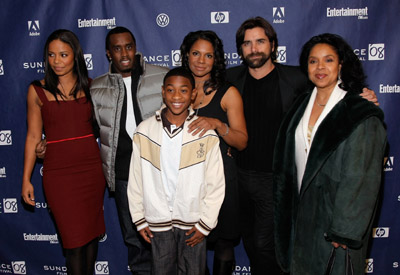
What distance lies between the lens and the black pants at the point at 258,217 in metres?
2.33

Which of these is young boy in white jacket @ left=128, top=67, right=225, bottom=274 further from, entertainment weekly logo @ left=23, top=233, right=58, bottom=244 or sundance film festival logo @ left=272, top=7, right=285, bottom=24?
entertainment weekly logo @ left=23, top=233, right=58, bottom=244

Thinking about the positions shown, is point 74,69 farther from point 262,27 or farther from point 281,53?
point 281,53

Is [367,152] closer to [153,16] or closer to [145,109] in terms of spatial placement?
[145,109]

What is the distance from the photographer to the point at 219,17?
9.53 feet

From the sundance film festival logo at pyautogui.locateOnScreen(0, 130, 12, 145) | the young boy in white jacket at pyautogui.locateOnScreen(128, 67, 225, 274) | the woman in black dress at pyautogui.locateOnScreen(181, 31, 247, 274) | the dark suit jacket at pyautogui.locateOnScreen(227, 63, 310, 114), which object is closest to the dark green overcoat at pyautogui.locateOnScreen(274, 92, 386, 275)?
the dark suit jacket at pyautogui.locateOnScreen(227, 63, 310, 114)

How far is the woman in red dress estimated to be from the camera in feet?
7.48

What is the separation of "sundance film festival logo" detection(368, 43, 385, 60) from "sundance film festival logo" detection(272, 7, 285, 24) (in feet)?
2.55

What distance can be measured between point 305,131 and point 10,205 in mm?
2813

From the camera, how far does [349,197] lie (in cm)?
169

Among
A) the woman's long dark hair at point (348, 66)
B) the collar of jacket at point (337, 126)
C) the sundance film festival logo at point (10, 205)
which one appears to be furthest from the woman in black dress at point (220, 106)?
the sundance film festival logo at point (10, 205)

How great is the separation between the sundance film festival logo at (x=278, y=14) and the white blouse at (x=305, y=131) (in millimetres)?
1099

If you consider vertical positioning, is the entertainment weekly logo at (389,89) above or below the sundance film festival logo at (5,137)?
above

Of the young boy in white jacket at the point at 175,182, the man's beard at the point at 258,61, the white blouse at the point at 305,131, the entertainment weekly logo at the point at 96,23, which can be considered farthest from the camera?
the entertainment weekly logo at the point at 96,23

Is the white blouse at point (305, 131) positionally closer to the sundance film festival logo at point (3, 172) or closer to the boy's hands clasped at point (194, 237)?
the boy's hands clasped at point (194, 237)
